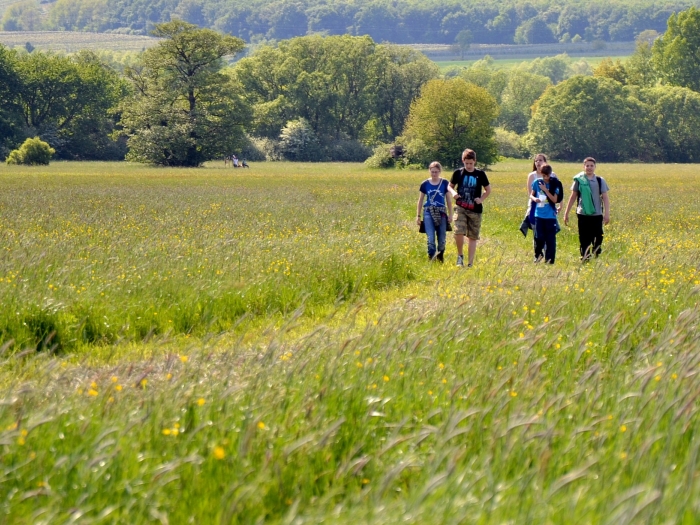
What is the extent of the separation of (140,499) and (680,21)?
10932cm

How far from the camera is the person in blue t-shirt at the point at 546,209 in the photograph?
1428cm

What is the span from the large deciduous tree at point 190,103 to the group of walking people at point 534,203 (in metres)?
53.3

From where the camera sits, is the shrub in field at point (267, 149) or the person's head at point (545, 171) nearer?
the person's head at point (545, 171)

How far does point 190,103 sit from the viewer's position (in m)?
69.0

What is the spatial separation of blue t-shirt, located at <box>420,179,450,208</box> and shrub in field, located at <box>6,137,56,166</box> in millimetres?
51075

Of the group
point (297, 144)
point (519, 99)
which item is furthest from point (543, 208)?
point (519, 99)

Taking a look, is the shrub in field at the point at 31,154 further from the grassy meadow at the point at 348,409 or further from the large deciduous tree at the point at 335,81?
the grassy meadow at the point at 348,409

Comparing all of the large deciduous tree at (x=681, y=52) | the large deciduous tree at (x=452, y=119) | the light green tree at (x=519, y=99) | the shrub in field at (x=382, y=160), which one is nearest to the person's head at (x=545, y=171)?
the shrub in field at (x=382, y=160)

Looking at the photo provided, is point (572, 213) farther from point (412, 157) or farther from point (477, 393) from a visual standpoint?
point (412, 157)

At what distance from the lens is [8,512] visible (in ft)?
12.7

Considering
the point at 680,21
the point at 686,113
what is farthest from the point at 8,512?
the point at 680,21

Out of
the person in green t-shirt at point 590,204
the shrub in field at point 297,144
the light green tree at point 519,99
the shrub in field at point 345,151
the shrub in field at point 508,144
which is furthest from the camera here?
the light green tree at point 519,99

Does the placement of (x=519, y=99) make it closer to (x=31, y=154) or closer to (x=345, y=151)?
(x=345, y=151)

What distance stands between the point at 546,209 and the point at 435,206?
5.44 feet
